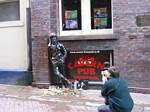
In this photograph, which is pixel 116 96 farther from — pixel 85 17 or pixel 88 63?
pixel 85 17

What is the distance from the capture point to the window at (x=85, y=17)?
1239 centimetres

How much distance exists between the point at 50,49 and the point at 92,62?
4.49 feet

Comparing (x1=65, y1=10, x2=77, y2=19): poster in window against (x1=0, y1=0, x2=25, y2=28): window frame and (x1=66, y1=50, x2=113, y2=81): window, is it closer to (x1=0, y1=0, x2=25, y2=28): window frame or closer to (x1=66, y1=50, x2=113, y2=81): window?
(x1=66, y1=50, x2=113, y2=81): window

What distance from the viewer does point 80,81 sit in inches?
491

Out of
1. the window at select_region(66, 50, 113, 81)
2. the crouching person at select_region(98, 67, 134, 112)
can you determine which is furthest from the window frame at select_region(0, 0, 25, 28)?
the crouching person at select_region(98, 67, 134, 112)

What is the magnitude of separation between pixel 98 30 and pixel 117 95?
608 centimetres

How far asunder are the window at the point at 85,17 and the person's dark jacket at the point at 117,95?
5744mm

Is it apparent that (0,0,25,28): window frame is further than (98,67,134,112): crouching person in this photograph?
Yes

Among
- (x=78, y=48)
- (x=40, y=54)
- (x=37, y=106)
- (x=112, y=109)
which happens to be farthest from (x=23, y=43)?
(x=112, y=109)

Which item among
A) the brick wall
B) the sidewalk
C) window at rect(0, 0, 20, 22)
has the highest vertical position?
window at rect(0, 0, 20, 22)

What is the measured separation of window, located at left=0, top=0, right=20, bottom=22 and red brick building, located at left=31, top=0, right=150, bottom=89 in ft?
4.42

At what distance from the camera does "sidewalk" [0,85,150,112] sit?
998cm

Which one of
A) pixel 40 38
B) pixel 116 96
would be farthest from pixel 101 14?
pixel 116 96

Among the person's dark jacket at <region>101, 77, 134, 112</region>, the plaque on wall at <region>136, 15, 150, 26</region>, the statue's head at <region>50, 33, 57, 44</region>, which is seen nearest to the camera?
the person's dark jacket at <region>101, 77, 134, 112</region>
